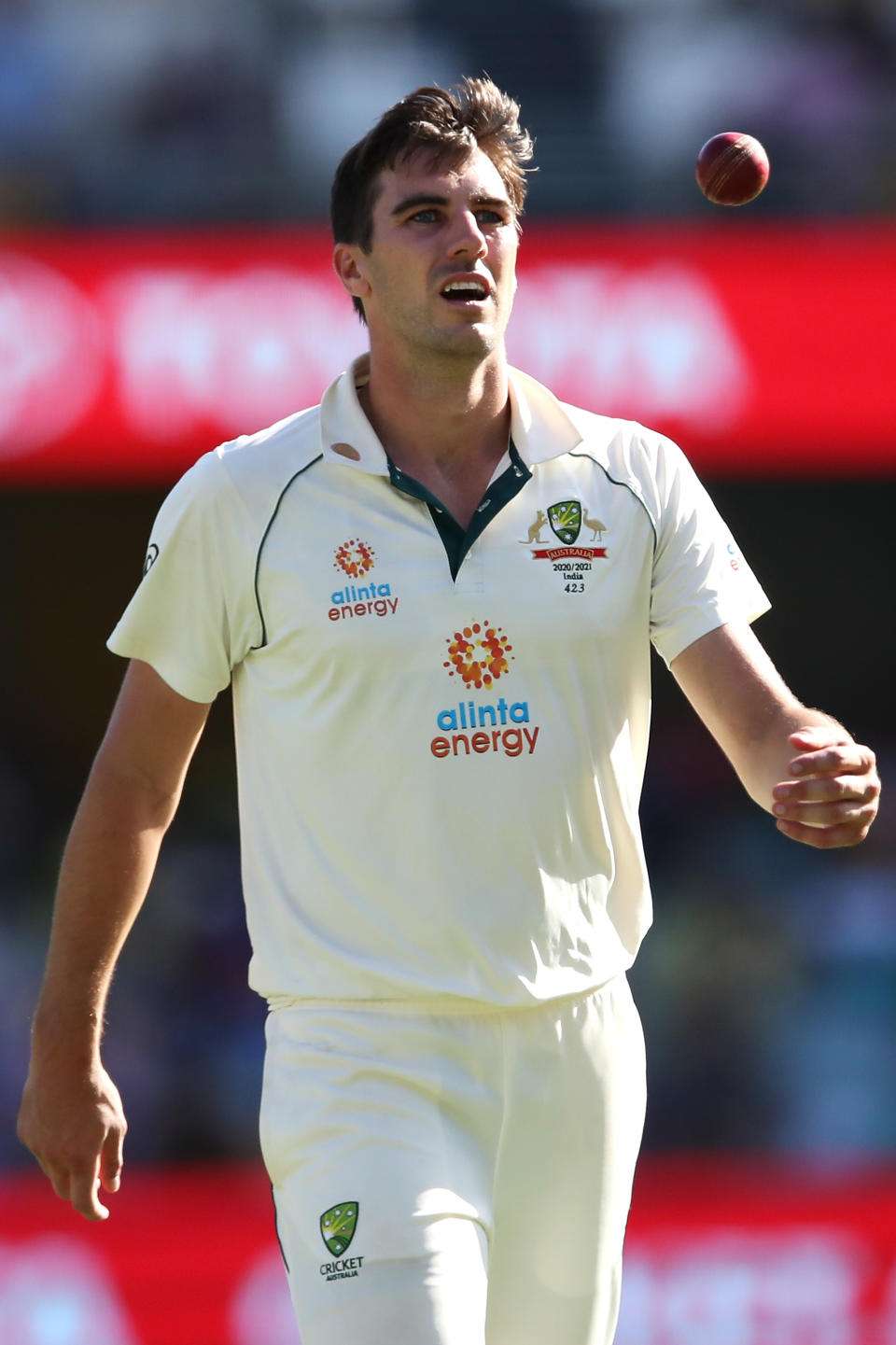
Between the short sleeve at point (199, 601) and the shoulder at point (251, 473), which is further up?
the shoulder at point (251, 473)

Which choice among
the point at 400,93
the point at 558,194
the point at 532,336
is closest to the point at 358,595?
the point at 532,336

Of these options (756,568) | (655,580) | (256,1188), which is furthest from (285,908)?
(756,568)

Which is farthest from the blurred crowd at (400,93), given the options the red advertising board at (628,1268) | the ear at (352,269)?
the ear at (352,269)

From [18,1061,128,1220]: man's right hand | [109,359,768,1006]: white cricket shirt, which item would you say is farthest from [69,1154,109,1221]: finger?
[109,359,768,1006]: white cricket shirt

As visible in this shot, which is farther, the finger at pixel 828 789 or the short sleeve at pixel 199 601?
the short sleeve at pixel 199 601

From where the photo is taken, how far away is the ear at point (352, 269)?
2.69 metres

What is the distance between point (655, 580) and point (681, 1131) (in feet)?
14.1

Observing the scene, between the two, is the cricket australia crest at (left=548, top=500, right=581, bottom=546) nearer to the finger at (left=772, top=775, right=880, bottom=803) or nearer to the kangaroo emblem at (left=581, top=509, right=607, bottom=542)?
the kangaroo emblem at (left=581, top=509, right=607, bottom=542)

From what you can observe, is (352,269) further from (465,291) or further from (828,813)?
(828,813)

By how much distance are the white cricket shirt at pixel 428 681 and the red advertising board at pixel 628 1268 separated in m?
3.43

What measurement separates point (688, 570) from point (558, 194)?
5.01 metres

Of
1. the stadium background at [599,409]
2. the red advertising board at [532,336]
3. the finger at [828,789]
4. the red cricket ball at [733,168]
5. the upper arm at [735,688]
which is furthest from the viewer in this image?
the red advertising board at [532,336]

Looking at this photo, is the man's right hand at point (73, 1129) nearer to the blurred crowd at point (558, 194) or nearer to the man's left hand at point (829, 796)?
the man's left hand at point (829, 796)

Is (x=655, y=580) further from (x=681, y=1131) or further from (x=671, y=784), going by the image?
(x=671, y=784)
